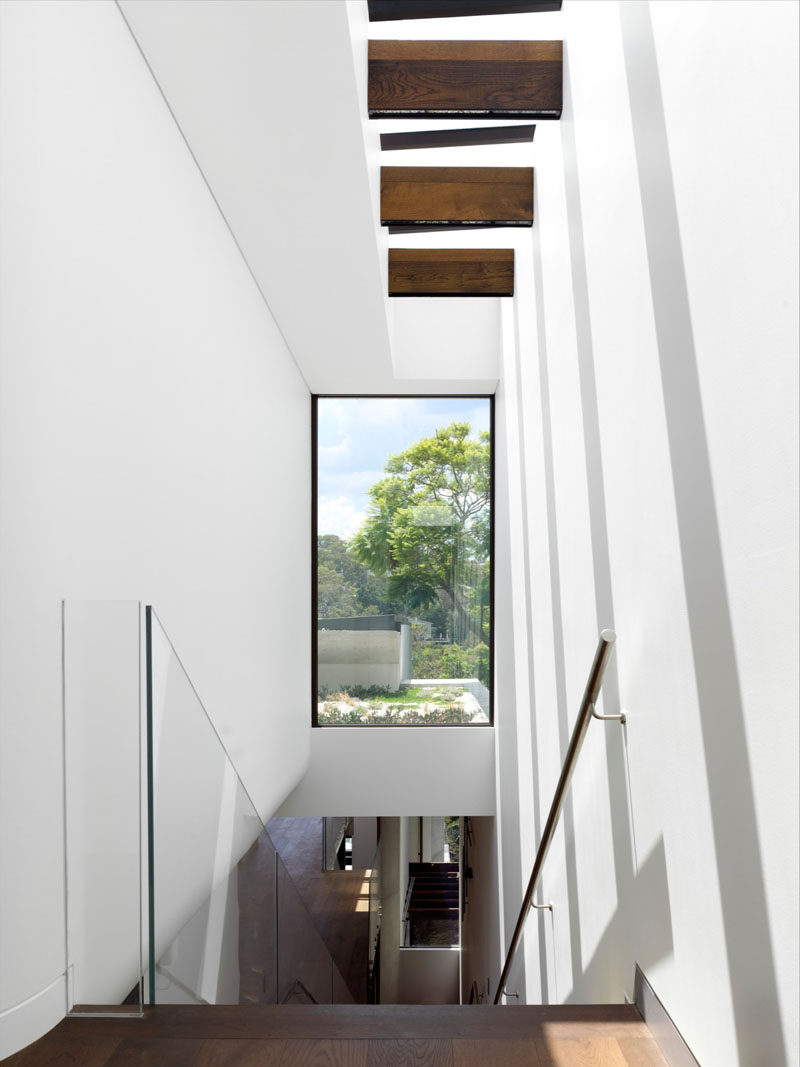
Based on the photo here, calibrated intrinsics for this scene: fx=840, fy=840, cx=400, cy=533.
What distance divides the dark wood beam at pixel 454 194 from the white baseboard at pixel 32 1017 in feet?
10.6

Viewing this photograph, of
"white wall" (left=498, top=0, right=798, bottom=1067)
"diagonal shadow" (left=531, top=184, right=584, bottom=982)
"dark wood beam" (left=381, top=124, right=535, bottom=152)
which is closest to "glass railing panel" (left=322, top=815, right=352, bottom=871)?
"diagonal shadow" (left=531, top=184, right=584, bottom=982)

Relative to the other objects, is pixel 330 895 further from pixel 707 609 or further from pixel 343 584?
pixel 707 609

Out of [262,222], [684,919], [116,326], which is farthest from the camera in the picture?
[262,222]

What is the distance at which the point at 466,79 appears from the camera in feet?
10.3

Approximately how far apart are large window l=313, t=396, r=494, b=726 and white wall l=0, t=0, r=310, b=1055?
2474 millimetres

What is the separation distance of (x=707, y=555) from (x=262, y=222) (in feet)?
9.09

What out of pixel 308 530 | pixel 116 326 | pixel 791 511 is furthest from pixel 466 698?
pixel 791 511

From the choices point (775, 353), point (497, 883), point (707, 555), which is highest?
point (775, 353)

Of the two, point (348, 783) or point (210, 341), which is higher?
point (210, 341)

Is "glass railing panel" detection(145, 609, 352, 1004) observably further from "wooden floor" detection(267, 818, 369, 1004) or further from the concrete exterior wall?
the concrete exterior wall

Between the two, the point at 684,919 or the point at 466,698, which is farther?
the point at 466,698

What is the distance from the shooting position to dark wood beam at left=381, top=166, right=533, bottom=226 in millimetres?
3826

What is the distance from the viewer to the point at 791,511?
3.95ft

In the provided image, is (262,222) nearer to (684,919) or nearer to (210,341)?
(210,341)
